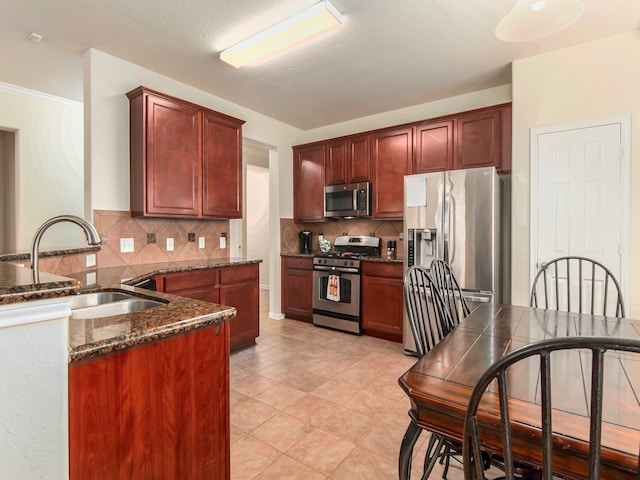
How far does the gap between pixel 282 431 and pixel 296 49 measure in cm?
280

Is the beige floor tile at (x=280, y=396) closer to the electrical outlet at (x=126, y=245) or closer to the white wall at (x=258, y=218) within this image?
the electrical outlet at (x=126, y=245)

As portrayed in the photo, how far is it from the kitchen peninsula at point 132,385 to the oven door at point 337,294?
266 cm

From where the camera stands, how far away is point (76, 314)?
1566mm

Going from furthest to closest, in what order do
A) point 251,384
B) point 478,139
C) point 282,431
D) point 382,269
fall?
1. point 382,269
2. point 478,139
3. point 251,384
4. point 282,431

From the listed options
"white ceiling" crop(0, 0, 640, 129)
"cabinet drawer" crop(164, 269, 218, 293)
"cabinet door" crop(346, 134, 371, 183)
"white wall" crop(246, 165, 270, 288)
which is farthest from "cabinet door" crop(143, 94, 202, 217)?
"white wall" crop(246, 165, 270, 288)

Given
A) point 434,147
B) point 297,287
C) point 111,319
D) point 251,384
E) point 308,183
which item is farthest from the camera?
point 308,183

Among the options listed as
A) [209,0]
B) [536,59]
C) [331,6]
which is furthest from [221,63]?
[536,59]

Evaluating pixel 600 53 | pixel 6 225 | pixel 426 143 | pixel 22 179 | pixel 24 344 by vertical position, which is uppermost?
pixel 600 53

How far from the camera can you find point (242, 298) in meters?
3.33

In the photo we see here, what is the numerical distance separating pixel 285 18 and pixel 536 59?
85.5 inches

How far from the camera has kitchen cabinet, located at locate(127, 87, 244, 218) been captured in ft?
9.19

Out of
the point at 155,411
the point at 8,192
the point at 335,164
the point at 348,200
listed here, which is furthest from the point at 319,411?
the point at 8,192

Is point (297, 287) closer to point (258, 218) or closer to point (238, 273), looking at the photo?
point (238, 273)

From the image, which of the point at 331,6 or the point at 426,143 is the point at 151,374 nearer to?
the point at 331,6
